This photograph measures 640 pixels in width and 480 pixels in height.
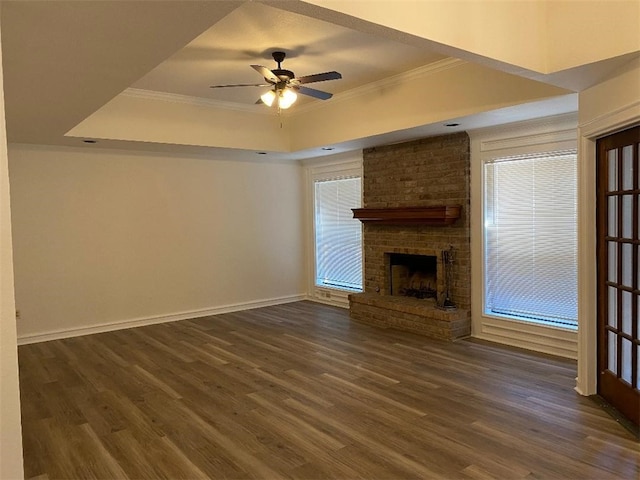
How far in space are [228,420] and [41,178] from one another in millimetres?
4193

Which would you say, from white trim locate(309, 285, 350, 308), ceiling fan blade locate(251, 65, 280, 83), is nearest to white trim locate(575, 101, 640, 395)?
ceiling fan blade locate(251, 65, 280, 83)

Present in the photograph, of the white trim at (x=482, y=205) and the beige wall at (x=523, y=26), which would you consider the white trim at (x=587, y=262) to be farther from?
the white trim at (x=482, y=205)

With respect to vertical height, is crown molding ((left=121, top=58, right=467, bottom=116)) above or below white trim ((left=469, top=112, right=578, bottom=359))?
above

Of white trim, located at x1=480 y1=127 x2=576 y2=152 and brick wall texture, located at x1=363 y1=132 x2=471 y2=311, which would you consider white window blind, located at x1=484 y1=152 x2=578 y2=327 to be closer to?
white trim, located at x1=480 y1=127 x2=576 y2=152

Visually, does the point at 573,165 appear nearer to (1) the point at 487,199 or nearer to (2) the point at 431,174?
(1) the point at 487,199

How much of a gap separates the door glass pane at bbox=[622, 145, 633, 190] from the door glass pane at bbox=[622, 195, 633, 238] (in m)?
0.08

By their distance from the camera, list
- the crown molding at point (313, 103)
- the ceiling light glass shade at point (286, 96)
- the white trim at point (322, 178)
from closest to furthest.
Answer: the ceiling light glass shade at point (286, 96) < the crown molding at point (313, 103) < the white trim at point (322, 178)

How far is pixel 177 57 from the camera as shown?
4383 mm

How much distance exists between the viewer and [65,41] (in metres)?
2.56

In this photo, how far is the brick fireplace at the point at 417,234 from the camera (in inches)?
216

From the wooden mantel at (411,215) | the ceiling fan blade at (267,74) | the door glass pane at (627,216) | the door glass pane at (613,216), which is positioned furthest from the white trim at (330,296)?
the door glass pane at (627,216)

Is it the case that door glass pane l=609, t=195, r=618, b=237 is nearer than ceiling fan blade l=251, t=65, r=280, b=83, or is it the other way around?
door glass pane l=609, t=195, r=618, b=237

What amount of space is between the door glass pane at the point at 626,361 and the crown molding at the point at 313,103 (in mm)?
2850

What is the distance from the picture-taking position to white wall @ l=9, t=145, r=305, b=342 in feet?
19.0
